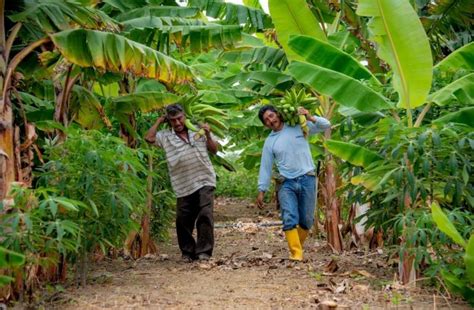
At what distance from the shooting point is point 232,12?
9.12m


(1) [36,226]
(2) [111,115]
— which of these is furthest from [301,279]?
(2) [111,115]

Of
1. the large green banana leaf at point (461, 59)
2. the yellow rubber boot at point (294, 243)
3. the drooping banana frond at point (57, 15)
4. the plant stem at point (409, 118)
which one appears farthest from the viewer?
the yellow rubber boot at point (294, 243)

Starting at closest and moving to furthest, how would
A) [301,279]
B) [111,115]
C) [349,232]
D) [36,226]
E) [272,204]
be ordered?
1. [36,226]
2. [301,279]
3. [111,115]
4. [349,232]
5. [272,204]

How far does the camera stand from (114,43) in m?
6.05

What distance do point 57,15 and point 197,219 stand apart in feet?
9.86

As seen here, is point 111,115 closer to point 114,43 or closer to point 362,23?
point 114,43

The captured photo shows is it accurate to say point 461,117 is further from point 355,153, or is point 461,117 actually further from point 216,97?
point 216,97

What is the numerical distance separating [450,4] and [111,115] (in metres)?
4.60

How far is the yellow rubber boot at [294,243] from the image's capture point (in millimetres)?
7457

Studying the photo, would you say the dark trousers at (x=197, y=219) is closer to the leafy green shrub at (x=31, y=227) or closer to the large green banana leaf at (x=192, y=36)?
the large green banana leaf at (x=192, y=36)

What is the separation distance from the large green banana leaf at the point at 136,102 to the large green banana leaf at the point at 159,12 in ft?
3.50

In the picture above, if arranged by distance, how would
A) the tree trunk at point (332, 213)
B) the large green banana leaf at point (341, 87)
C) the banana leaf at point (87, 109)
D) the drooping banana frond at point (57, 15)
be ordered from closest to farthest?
the drooping banana frond at point (57, 15)
the large green banana leaf at point (341, 87)
the banana leaf at point (87, 109)
the tree trunk at point (332, 213)

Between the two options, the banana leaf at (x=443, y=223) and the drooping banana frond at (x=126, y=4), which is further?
the drooping banana frond at (x=126, y=4)

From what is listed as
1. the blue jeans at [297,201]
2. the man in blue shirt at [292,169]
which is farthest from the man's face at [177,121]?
the blue jeans at [297,201]
